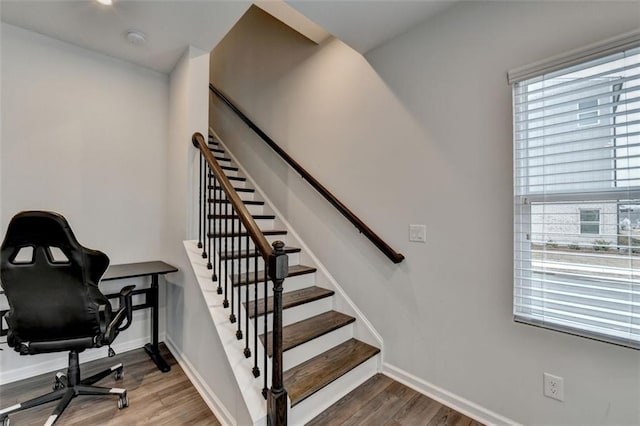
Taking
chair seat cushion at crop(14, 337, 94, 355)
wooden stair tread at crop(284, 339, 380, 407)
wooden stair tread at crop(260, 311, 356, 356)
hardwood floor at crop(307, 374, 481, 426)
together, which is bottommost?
hardwood floor at crop(307, 374, 481, 426)

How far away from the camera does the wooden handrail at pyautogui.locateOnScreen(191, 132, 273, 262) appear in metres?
1.48

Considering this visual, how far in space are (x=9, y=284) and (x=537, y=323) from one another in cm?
283

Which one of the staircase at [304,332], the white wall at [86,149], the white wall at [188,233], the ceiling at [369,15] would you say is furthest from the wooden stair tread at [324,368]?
the ceiling at [369,15]

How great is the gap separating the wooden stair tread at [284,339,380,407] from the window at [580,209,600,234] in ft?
4.88

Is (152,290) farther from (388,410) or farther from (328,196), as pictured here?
(388,410)

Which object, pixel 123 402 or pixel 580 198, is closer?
pixel 580 198

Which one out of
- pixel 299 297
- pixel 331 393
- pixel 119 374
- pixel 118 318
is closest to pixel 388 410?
pixel 331 393

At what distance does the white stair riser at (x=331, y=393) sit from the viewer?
5.43 ft

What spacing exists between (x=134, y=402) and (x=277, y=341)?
1233mm

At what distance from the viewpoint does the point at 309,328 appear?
2.13 meters

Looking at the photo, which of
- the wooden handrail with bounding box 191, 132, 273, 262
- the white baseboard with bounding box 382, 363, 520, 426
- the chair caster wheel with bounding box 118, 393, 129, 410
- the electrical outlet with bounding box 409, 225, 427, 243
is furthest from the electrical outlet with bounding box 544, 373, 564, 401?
the chair caster wheel with bounding box 118, 393, 129, 410

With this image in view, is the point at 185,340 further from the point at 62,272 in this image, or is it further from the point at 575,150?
the point at 575,150

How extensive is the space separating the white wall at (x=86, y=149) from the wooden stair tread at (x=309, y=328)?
4.77ft

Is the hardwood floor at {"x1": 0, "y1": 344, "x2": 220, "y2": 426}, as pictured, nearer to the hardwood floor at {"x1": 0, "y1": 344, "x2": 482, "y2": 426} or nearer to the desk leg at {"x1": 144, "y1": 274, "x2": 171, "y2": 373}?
the hardwood floor at {"x1": 0, "y1": 344, "x2": 482, "y2": 426}
